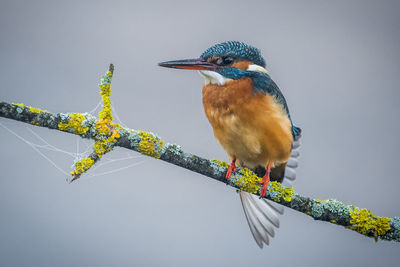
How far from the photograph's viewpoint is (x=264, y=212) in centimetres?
Result: 228

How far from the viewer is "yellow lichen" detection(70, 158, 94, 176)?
144 cm

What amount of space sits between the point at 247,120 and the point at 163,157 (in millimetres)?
455

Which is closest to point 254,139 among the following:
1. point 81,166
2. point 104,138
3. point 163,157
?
point 163,157

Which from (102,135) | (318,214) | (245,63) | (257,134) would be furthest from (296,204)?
(102,135)

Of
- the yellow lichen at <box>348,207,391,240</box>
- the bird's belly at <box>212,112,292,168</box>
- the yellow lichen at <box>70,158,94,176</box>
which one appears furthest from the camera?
the bird's belly at <box>212,112,292,168</box>

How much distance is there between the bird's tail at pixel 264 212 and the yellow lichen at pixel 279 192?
1.46ft

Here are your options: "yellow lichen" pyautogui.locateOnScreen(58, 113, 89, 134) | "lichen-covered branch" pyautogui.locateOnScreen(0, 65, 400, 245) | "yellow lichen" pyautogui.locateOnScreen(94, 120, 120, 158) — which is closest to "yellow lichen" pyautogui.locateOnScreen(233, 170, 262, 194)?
"lichen-covered branch" pyautogui.locateOnScreen(0, 65, 400, 245)

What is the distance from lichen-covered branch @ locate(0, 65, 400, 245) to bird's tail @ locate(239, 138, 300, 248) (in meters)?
0.47

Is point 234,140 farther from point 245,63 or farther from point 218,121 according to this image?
point 245,63

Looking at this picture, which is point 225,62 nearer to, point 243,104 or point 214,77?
point 214,77

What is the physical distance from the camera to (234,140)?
1950 millimetres

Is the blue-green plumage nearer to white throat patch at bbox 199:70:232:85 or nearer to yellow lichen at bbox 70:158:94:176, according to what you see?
white throat patch at bbox 199:70:232:85

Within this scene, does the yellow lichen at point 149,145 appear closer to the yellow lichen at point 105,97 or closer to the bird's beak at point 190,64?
the yellow lichen at point 105,97

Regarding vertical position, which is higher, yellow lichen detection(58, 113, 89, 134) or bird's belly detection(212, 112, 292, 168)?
bird's belly detection(212, 112, 292, 168)
